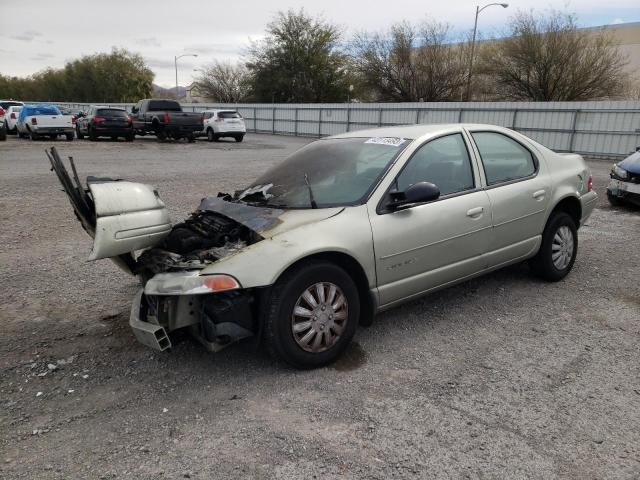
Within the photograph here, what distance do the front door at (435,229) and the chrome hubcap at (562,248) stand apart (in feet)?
3.61

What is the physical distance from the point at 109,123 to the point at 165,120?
245cm

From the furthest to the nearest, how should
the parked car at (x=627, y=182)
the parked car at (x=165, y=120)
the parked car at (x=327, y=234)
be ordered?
the parked car at (x=165, y=120) < the parked car at (x=627, y=182) < the parked car at (x=327, y=234)

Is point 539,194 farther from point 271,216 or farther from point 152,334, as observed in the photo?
point 152,334

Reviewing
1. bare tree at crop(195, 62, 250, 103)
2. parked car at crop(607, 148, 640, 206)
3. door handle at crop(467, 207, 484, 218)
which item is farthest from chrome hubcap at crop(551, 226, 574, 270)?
bare tree at crop(195, 62, 250, 103)

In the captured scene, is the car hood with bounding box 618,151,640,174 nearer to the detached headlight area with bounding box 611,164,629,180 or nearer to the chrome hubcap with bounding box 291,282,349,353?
the detached headlight area with bounding box 611,164,629,180

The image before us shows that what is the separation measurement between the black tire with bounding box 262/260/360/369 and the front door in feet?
1.09

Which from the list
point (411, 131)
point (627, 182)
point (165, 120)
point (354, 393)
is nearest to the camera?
point (354, 393)

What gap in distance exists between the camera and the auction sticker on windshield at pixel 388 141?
3.91m

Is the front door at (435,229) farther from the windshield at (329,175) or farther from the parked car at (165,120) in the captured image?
the parked car at (165,120)

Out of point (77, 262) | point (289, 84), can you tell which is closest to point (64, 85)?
point (289, 84)

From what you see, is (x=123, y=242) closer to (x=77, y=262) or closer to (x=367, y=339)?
(x=367, y=339)

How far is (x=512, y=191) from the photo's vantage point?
4.31m

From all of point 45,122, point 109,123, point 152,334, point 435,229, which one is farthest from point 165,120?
point 152,334

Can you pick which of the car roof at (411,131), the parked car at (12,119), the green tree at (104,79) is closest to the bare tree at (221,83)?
the green tree at (104,79)
